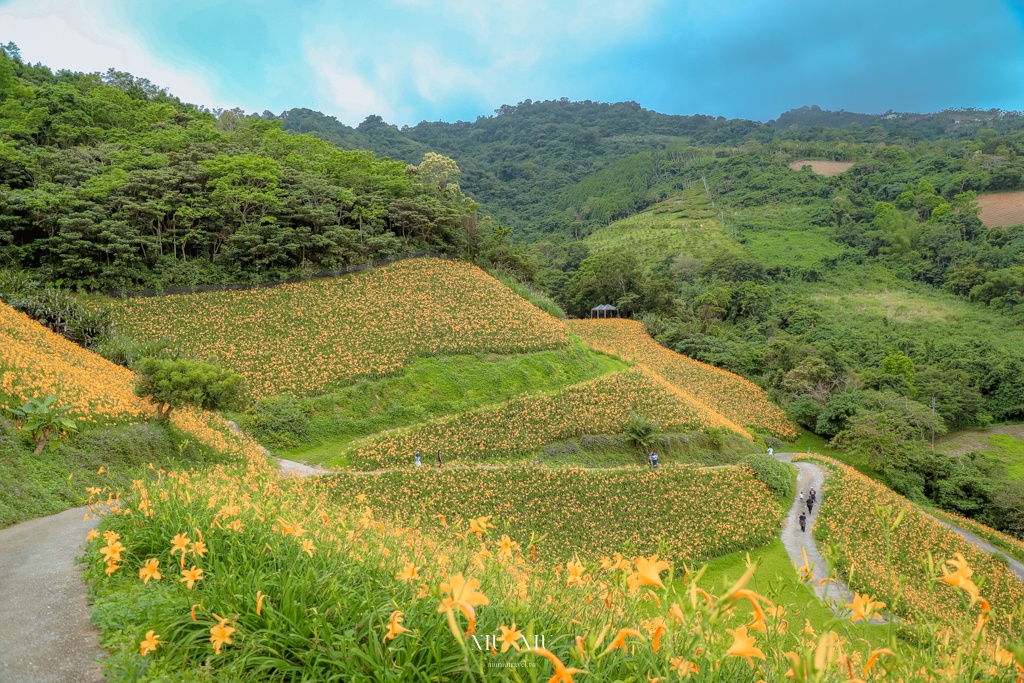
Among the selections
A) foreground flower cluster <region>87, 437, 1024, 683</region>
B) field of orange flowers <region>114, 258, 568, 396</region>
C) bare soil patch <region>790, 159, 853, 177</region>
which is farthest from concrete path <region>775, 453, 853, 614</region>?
bare soil patch <region>790, 159, 853, 177</region>

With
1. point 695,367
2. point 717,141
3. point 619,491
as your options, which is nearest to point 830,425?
point 695,367

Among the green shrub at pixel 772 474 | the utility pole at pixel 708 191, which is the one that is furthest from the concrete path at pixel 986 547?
the utility pole at pixel 708 191

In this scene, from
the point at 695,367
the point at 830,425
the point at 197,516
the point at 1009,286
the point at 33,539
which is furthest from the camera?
the point at 1009,286

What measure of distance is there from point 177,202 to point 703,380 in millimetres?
27100

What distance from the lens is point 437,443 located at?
54.0 feet

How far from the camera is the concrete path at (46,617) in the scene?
295 cm

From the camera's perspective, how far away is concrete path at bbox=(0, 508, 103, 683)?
295 cm

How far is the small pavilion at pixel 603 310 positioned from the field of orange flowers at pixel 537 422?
65.4ft

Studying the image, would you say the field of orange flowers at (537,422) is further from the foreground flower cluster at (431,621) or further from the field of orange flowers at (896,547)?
the foreground flower cluster at (431,621)

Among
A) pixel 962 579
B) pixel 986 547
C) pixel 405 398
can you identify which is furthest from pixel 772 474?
pixel 962 579

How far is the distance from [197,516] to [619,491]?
1230 cm

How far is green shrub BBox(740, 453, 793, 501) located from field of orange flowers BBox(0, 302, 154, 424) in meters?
17.7

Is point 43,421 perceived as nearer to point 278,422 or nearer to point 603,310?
point 278,422

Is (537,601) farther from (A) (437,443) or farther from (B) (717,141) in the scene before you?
(B) (717,141)
